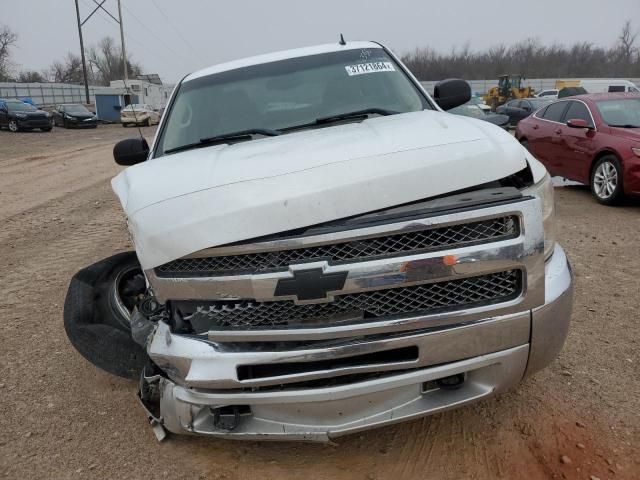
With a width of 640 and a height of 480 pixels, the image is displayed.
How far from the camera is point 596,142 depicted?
796 cm

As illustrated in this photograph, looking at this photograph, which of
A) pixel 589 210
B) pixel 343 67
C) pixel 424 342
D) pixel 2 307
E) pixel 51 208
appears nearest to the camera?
pixel 424 342

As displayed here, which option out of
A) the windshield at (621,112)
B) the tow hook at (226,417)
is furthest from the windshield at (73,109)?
the tow hook at (226,417)

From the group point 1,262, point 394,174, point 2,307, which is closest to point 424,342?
point 394,174

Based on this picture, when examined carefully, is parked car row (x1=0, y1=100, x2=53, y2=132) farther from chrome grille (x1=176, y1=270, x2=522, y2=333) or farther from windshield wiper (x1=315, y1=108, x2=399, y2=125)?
chrome grille (x1=176, y1=270, x2=522, y2=333)

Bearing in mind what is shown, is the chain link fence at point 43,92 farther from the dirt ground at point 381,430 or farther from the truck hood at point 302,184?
the truck hood at point 302,184

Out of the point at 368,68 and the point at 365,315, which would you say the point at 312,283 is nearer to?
the point at 365,315

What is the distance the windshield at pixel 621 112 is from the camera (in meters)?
7.92

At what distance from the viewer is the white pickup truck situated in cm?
209

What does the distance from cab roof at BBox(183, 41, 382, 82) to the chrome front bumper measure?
2383 millimetres

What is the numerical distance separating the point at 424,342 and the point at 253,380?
0.67 meters

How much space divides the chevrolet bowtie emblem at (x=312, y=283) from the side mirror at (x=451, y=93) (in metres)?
2.32

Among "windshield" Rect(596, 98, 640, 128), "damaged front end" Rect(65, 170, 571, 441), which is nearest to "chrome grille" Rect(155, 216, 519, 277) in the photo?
"damaged front end" Rect(65, 170, 571, 441)

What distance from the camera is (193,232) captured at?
6.97ft

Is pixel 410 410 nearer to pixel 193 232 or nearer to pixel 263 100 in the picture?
pixel 193 232
